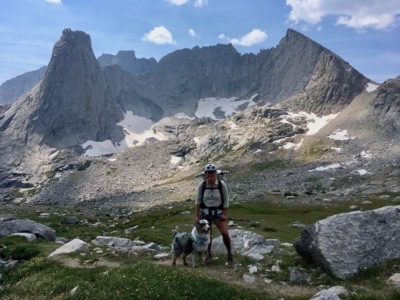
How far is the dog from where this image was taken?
14234 millimetres

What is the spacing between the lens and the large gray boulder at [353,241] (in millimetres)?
12859

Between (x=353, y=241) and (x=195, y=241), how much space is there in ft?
24.1

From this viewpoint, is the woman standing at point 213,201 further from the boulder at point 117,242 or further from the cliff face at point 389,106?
the cliff face at point 389,106

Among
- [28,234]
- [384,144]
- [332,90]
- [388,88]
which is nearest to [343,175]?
[384,144]

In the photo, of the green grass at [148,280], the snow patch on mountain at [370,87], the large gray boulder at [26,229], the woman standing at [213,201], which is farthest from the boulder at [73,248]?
the snow patch on mountain at [370,87]

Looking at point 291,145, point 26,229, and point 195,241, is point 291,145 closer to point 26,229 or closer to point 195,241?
point 26,229

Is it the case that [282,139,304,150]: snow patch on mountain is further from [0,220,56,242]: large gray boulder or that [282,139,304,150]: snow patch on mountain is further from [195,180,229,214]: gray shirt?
[195,180,229,214]: gray shirt

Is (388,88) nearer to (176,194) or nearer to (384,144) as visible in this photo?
(384,144)

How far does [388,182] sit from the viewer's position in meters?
77.1

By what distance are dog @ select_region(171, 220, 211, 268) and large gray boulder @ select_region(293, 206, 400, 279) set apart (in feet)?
17.3

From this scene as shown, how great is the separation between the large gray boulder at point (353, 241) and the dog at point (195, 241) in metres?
5.27

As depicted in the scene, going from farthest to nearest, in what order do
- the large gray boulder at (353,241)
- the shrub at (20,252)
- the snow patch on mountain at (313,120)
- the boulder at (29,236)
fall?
the snow patch on mountain at (313,120), the boulder at (29,236), the shrub at (20,252), the large gray boulder at (353,241)

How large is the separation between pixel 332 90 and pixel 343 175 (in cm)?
11096

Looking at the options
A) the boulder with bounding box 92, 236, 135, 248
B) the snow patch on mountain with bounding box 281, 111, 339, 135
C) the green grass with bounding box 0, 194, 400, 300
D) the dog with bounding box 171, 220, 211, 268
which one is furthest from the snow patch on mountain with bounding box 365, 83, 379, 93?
the dog with bounding box 171, 220, 211, 268
